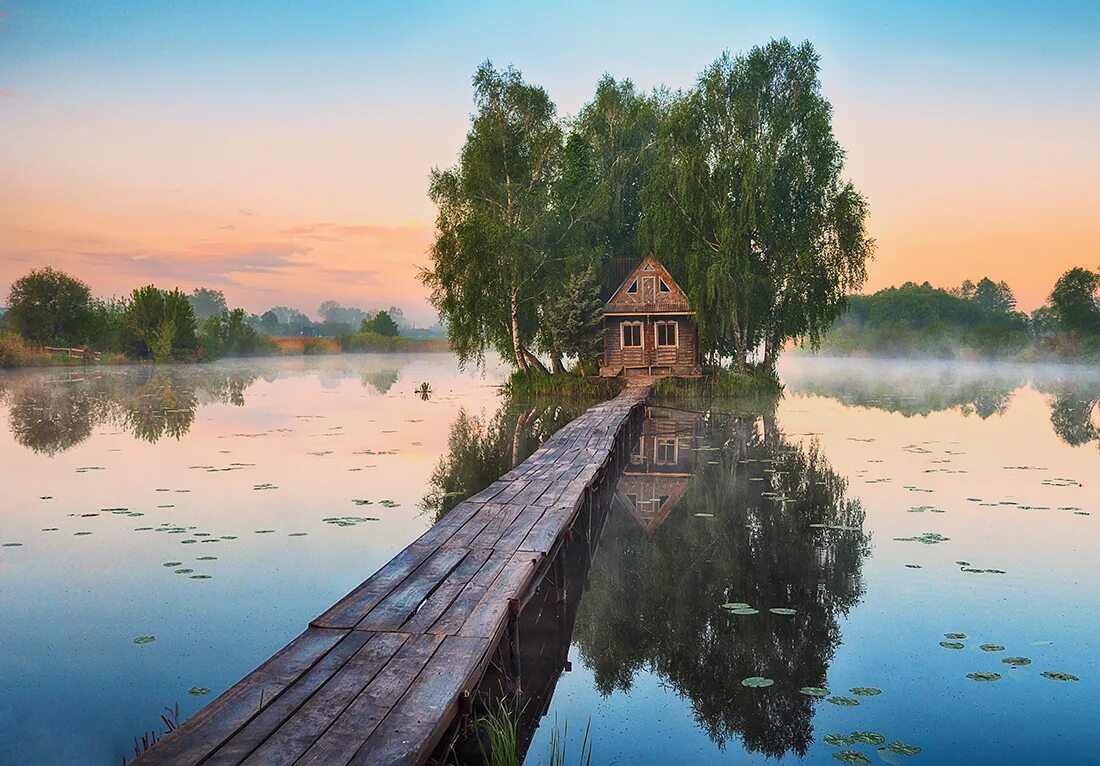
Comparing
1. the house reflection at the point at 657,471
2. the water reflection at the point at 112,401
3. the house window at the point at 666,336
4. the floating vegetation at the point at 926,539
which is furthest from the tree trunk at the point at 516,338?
the floating vegetation at the point at 926,539

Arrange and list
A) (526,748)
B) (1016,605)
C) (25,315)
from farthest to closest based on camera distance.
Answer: (25,315)
(1016,605)
(526,748)

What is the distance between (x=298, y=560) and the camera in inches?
364

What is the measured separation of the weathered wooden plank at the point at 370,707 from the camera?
348cm

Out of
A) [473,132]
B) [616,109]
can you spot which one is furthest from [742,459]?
[616,109]

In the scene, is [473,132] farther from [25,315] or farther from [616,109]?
[25,315]

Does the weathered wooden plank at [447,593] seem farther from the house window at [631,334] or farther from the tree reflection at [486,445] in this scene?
the house window at [631,334]

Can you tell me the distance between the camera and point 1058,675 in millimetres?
6059

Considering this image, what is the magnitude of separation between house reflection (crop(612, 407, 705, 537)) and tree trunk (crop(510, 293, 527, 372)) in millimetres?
11323

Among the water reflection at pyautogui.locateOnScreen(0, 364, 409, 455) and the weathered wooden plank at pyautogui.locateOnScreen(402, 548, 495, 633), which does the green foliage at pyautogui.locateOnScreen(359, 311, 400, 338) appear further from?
the weathered wooden plank at pyautogui.locateOnScreen(402, 548, 495, 633)

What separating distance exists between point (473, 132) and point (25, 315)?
1803 inches

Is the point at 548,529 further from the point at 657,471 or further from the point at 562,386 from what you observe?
the point at 562,386

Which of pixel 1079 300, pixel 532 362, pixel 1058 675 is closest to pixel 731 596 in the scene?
pixel 1058 675

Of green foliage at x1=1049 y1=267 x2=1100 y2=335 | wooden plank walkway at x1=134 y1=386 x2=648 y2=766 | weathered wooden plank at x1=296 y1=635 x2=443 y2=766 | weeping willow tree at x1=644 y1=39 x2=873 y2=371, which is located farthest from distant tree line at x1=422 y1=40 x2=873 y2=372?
green foliage at x1=1049 y1=267 x2=1100 y2=335

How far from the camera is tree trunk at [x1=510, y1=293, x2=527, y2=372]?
1344 inches
